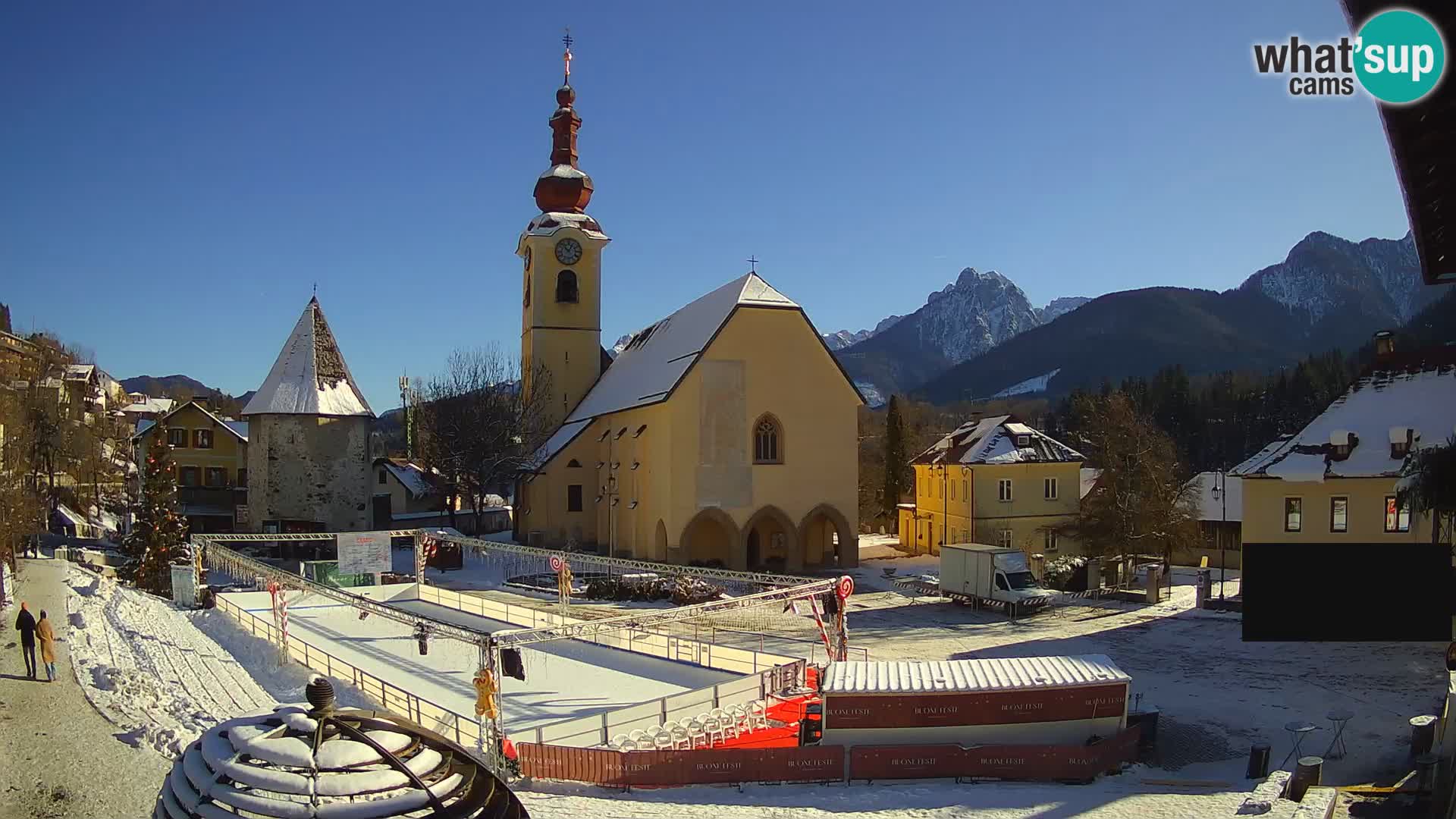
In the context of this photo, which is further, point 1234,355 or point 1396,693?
point 1234,355

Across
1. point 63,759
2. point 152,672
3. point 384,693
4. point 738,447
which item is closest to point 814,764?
point 384,693

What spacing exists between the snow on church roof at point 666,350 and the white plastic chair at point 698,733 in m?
21.3

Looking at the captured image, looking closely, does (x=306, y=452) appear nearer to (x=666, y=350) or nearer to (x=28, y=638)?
(x=666, y=350)

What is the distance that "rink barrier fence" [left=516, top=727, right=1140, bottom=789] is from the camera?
41.7 feet

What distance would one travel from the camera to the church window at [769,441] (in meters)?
36.9

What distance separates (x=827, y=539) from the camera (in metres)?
38.3

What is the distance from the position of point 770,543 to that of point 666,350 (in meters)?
9.99

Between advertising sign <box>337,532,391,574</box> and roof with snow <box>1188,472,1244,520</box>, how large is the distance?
110 feet

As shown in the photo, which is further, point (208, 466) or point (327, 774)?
point (208, 466)

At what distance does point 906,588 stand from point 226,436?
37.4 m

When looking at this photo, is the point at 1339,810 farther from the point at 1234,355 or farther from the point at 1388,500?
the point at 1234,355

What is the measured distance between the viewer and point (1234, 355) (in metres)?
177

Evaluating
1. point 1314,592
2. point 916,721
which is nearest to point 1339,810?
point 916,721

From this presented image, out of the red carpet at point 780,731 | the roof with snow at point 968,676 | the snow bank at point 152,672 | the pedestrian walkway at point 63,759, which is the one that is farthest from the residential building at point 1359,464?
the pedestrian walkway at point 63,759
